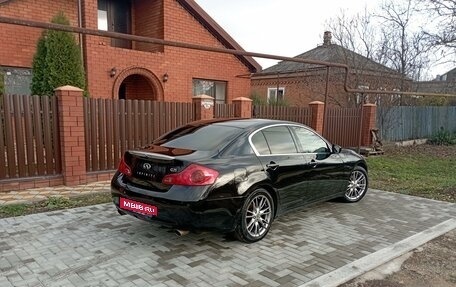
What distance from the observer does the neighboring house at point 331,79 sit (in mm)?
15555

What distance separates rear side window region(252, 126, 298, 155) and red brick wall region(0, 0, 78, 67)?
876cm

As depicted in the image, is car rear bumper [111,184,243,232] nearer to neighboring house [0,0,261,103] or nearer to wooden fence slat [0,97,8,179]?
wooden fence slat [0,97,8,179]

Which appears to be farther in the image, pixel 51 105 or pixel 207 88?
pixel 207 88

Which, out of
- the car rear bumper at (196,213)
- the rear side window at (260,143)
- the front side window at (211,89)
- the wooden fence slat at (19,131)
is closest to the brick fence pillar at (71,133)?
the wooden fence slat at (19,131)

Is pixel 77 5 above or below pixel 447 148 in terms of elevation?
above

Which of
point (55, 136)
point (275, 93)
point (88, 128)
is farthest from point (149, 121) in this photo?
point (275, 93)

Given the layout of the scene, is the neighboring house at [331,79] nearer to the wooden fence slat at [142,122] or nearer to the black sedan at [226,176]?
the wooden fence slat at [142,122]

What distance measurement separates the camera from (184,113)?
8.74m

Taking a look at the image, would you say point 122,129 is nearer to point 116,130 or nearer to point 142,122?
point 116,130

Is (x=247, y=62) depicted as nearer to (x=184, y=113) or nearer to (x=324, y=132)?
(x=324, y=132)

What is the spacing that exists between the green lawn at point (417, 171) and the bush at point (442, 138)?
1.67 m

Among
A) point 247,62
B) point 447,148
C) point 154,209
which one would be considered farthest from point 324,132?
point 154,209

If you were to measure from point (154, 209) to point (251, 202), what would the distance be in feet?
3.83

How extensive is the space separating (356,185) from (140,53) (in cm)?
847
